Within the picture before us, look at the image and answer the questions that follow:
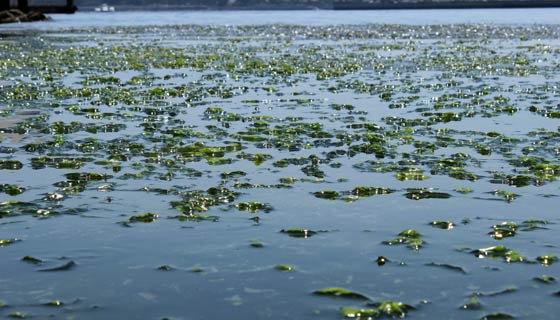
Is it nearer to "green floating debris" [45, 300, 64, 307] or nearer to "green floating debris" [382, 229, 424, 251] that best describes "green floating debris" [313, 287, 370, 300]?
"green floating debris" [382, 229, 424, 251]

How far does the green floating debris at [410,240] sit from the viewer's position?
10.2 m

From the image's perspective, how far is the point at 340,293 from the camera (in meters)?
8.47

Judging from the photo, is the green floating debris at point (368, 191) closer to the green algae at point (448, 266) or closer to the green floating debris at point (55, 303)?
the green algae at point (448, 266)

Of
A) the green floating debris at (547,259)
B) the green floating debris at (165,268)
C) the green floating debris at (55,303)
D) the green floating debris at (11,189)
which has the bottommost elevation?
the green floating debris at (11,189)

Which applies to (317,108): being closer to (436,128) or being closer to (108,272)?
(436,128)

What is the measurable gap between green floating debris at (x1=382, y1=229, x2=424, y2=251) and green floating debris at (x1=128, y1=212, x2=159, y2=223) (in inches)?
127

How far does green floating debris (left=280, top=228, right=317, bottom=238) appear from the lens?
421 inches

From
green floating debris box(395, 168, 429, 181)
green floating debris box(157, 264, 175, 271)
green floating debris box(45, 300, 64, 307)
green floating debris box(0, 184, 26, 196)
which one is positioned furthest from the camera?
green floating debris box(395, 168, 429, 181)

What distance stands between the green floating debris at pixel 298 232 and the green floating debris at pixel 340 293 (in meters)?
2.16

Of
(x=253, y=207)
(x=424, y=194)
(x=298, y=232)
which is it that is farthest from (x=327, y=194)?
(x=298, y=232)

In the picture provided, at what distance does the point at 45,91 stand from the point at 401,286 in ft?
68.9

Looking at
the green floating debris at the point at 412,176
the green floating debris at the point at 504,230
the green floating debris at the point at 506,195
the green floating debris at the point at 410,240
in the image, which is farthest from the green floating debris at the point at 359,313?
the green floating debris at the point at 412,176

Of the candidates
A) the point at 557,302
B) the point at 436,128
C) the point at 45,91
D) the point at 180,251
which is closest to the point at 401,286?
the point at 557,302

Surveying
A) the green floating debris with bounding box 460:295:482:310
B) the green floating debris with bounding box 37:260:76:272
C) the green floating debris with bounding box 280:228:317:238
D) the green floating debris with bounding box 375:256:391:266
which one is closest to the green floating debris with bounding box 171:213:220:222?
the green floating debris with bounding box 280:228:317:238
